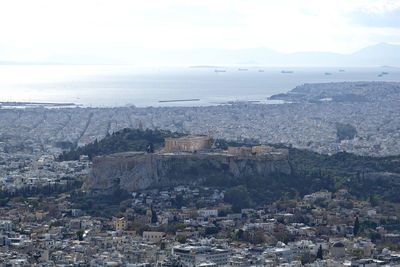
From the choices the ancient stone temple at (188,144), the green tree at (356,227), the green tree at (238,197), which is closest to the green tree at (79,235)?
the green tree at (238,197)

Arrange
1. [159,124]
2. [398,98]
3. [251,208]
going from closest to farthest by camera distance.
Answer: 1. [251,208]
2. [159,124]
3. [398,98]

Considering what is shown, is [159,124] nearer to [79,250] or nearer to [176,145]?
[176,145]

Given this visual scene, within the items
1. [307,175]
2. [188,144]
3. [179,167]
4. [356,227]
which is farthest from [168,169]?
[356,227]

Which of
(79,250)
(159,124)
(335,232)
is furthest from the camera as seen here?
(159,124)

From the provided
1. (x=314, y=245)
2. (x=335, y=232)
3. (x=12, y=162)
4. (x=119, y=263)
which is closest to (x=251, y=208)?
(x=335, y=232)

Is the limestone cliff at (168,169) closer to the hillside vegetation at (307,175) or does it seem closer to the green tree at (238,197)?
the hillside vegetation at (307,175)

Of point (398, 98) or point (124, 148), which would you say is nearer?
point (124, 148)

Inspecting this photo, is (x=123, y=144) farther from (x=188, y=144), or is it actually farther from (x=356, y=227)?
(x=356, y=227)
